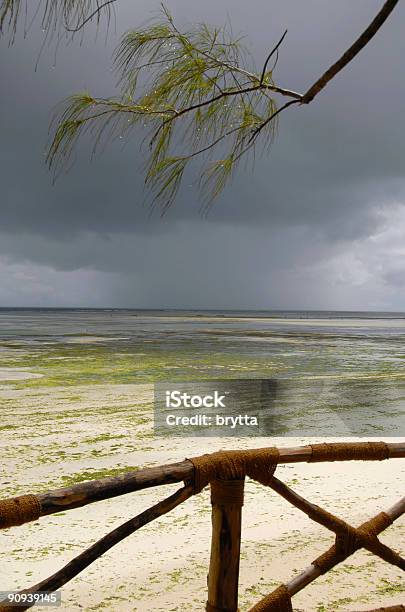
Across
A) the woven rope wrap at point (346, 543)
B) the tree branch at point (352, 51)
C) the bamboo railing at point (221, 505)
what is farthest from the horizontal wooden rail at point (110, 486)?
the tree branch at point (352, 51)

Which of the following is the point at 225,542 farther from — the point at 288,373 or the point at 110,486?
the point at 288,373

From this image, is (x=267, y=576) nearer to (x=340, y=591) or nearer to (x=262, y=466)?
(x=340, y=591)

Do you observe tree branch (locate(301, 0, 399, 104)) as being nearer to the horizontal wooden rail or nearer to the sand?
the horizontal wooden rail

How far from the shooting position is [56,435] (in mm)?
6148

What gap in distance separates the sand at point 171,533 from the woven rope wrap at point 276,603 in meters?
1.06

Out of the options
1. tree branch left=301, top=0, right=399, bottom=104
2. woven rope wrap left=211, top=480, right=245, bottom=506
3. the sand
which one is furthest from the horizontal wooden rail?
the sand

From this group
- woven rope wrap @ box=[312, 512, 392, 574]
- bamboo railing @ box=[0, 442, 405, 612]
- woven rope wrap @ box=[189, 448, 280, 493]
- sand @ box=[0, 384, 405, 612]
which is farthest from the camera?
sand @ box=[0, 384, 405, 612]

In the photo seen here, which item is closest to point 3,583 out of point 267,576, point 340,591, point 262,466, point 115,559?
point 115,559

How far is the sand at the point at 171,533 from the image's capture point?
2.72m

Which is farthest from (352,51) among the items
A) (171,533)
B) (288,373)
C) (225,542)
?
(288,373)

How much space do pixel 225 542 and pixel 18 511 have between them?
0.60 meters

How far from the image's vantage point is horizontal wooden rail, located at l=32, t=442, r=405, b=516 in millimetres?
1249

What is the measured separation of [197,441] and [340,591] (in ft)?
11.1

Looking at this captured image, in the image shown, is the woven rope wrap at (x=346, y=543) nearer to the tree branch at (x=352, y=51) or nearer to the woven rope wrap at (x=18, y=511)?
the woven rope wrap at (x=18, y=511)
